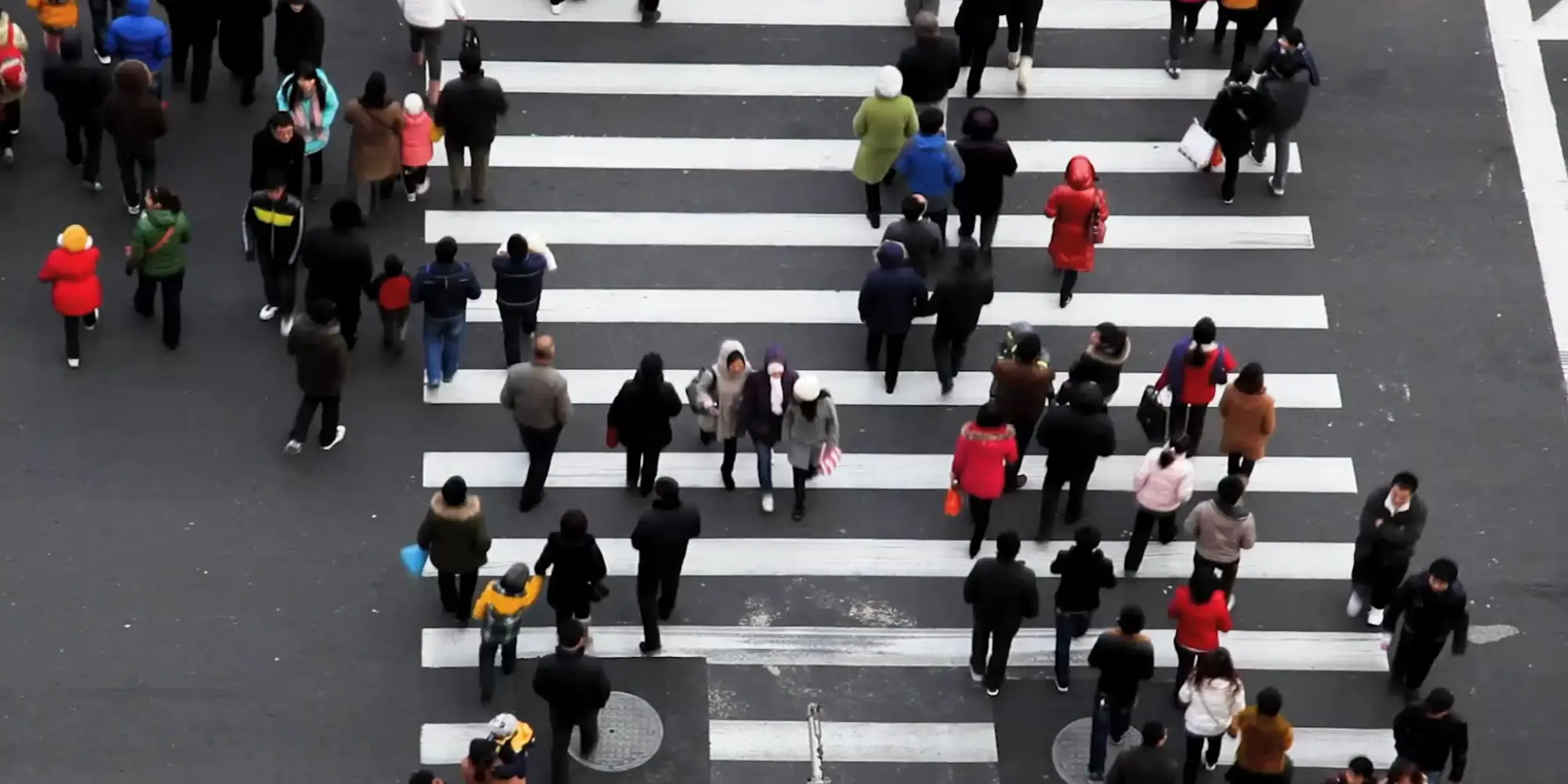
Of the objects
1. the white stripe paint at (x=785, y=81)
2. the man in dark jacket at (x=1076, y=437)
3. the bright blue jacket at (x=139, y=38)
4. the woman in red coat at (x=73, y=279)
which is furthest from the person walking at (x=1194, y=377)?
the bright blue jacket at (x=139, y=38)

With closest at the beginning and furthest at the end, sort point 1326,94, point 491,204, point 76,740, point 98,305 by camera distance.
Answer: point 76,740, point 98,305, point 491,204, point 1326,94

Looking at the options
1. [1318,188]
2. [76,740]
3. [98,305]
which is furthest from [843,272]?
[76,740]

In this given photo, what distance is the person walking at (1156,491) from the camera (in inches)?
811

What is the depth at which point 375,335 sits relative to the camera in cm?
2295

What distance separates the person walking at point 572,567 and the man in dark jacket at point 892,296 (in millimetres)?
3485

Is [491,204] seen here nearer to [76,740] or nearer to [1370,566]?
[76,740]

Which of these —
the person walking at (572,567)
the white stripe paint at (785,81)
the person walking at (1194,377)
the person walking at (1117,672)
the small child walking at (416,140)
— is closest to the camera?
the person walking at (1117,672)

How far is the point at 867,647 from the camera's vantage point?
68.0ft

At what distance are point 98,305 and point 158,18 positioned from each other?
14.7ft

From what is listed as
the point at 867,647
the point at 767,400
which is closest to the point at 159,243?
the point at 767,400

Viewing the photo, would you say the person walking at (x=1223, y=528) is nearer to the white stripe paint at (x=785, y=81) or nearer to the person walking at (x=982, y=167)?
the person walking at (x=982, y=167)

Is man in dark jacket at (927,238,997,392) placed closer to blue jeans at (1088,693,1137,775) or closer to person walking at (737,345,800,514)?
person walking at (737,345,800,514)

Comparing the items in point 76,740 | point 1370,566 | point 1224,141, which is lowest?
point 76,740

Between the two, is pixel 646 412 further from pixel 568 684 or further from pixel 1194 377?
pixel 1194 377
